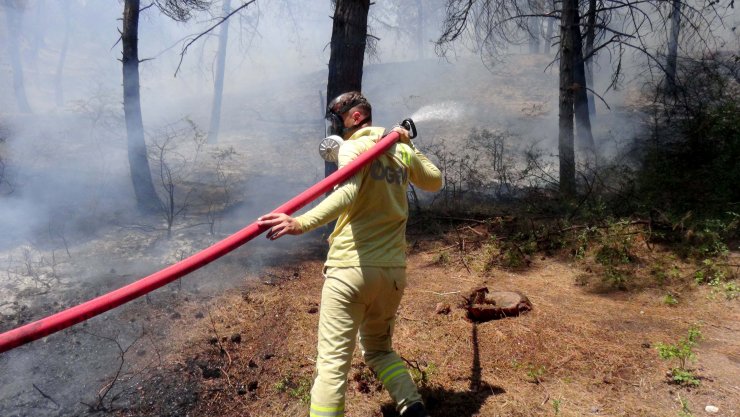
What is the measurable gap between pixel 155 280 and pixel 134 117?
7261mm

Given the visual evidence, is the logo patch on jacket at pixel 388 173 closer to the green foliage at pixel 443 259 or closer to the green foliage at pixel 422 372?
the green foliage at pixel 422 372

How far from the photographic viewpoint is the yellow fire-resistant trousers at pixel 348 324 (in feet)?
8.02

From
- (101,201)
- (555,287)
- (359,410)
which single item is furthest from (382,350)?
(101,201)

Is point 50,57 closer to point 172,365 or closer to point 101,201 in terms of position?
point 101,201

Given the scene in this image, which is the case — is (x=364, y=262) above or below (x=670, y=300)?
above

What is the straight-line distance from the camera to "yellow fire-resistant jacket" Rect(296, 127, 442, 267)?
2.59 m

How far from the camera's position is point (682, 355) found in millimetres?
3178

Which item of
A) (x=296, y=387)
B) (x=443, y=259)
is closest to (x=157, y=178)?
(x=443, y=259)

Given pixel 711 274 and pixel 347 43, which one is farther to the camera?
pixel 347 43

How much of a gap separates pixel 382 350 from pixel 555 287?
9.55 ft

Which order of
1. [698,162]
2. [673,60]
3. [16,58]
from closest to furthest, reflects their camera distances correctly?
[698,162] < [673,60] < [16,58]

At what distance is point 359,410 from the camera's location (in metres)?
3.05

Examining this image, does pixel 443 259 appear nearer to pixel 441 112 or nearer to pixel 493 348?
pixel 493 348

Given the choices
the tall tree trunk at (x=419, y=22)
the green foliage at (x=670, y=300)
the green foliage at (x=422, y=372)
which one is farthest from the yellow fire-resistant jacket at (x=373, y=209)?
the tall tree trunk at (x=419, y=22)
